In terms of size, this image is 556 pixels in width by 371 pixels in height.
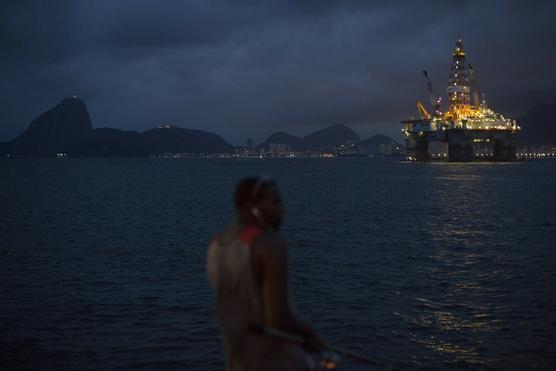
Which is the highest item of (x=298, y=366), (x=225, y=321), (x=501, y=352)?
(x=225, y=321)

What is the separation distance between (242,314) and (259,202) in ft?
2.64

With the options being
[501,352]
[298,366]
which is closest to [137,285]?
[501,352]

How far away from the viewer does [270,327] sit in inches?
151

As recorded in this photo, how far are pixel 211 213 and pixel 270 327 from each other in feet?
138

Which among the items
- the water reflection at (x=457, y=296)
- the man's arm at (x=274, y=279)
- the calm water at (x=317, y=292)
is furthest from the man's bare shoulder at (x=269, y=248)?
the water reflection at (x=457, y=296)

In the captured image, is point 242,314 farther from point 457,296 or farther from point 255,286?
point 457,296

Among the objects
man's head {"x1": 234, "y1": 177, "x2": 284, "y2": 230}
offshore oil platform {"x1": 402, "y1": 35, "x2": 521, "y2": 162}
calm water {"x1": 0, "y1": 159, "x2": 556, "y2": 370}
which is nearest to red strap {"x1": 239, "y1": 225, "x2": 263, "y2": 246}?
man's head {"x1": 234, "y1": 177, "x2": 284, "y2": 230}

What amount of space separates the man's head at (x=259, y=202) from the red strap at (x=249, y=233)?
4.8 inches

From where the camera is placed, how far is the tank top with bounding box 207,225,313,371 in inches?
150

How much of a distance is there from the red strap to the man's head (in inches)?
4.8

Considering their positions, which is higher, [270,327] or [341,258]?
[270,327]

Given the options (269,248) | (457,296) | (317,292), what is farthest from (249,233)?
(457,296)

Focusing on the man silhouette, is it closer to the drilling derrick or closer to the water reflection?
the water reflection

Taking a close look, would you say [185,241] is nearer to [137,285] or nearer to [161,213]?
[137,285]
